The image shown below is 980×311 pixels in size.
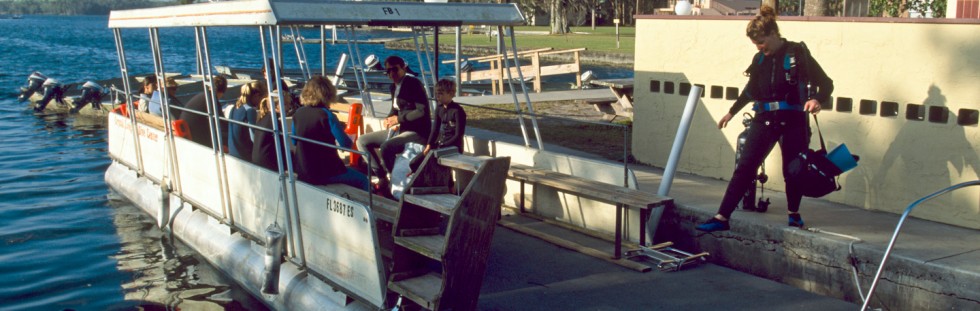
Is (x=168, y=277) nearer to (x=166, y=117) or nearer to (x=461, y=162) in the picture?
(x=166, y=117)

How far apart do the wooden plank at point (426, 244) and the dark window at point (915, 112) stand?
15.1 ft

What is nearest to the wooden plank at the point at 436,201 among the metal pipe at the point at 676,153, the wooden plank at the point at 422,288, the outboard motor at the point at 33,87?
the wooden plank at the point at 422,288

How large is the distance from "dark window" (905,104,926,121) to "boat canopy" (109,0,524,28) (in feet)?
11.9

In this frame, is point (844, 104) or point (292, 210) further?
point (844, 104)

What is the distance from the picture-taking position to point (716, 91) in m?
10.2

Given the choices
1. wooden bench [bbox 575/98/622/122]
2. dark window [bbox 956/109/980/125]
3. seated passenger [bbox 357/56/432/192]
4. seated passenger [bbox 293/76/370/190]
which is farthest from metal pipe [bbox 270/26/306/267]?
wooden bench [bbox 575/98/622/122]

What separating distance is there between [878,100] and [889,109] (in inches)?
5.1

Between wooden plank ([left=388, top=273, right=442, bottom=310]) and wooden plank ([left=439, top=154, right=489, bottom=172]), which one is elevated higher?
wooden plank ([left=439, top=154, right=489, bottom=172])

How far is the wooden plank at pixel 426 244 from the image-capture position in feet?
19.4

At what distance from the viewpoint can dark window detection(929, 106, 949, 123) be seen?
7.90m

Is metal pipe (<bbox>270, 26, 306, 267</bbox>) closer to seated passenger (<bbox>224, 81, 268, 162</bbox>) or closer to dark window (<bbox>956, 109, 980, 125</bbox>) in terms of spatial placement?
seated passenger (<bbox>224, 81, 268, 162</bbox>)

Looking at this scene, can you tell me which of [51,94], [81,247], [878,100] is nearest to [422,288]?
[878,100]

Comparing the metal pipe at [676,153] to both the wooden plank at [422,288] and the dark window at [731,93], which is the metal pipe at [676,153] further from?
the wooden plank at [422,288]

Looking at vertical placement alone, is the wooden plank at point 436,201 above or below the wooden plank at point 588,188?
above
